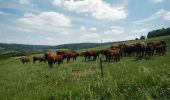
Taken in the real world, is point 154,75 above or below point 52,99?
above

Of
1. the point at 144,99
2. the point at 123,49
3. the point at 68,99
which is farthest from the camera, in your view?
the point at 123,49

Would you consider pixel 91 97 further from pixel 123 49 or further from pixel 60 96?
pixel 123 49

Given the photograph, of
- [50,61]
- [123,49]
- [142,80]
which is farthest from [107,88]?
[123,49]

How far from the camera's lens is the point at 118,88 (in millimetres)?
10430

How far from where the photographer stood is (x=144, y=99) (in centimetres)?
877

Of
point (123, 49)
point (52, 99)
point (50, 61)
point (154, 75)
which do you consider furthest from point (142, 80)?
point (123, 49)

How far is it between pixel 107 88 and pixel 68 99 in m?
1.57

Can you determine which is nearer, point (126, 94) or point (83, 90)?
point (126, 94)

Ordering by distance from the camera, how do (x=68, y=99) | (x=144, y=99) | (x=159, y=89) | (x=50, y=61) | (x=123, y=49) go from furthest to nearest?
(x=123, y=49), (x=50, y=61), (x=68, y=99), (x=159, y=89), (x=144, y=99)

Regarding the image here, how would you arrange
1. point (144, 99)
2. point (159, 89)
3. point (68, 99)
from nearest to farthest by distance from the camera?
point (144, 99) < point (159, 89) < point (68, 99)

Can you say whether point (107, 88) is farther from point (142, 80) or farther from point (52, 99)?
point (52, 99)

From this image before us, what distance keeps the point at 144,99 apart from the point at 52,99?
155 inches

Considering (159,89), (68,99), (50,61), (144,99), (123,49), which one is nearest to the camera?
(144,99)

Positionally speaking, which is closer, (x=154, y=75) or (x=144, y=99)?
(x=144, y=99)
